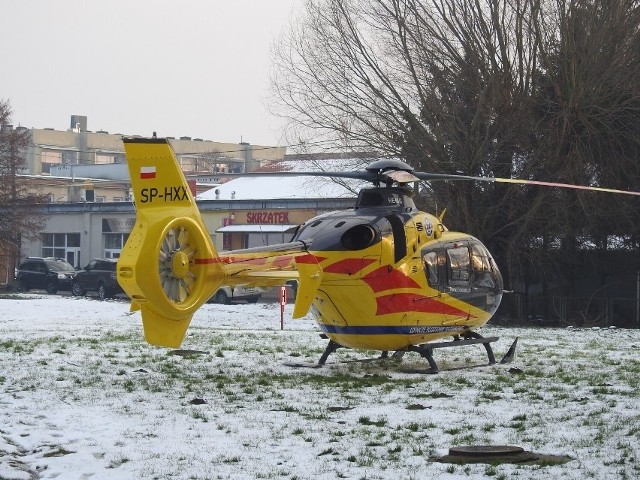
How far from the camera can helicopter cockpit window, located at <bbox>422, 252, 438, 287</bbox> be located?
59.9 ft

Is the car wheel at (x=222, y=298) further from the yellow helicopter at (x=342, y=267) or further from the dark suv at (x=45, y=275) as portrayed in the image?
the yellow helicopter at (x=342, y=267)

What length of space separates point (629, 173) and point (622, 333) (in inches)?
325

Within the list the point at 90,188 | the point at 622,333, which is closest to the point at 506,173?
the point at 622,333

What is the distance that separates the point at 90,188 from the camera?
81688 mm

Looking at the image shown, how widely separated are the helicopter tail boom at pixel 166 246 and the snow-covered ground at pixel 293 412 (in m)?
1.16

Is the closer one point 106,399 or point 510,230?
point 106,399

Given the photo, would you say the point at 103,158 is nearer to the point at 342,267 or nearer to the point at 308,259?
the point at 342,267

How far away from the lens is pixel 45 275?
2231 inches

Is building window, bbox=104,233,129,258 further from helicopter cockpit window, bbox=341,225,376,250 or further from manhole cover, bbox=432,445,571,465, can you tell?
manhole cover, bbox=432,445,571,465

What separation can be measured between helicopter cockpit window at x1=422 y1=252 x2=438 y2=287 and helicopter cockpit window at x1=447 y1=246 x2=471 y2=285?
1.28 ft

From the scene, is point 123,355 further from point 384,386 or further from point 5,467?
point 5,467

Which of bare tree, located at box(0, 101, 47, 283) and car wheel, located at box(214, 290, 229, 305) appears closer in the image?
car wheel, located at box(214, 290, 229, 305)

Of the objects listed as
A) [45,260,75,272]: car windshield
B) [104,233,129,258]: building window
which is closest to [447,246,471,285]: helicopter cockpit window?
[45,260,75,272]: car windshield

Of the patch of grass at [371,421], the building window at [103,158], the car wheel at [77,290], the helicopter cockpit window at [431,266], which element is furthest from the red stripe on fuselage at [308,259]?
the building window at [103,158]
